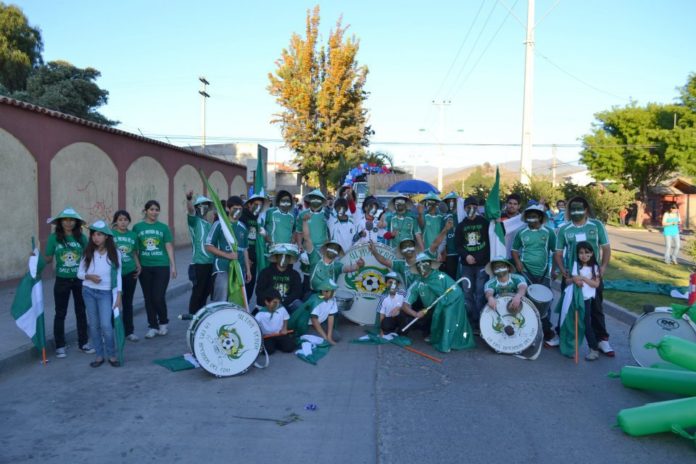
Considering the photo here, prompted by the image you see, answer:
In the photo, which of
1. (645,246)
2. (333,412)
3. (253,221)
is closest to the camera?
(333,412)

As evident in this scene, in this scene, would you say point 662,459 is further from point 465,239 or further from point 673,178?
point 673,178

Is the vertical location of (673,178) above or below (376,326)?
above

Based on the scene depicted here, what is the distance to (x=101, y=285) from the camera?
21.7ft

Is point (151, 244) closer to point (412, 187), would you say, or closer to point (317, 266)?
point (317, 266)

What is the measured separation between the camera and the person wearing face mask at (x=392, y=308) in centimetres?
784

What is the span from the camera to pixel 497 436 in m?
4.73

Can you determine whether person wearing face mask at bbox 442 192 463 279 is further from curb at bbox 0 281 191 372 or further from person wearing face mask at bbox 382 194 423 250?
curb at bbox 0 281 191 372

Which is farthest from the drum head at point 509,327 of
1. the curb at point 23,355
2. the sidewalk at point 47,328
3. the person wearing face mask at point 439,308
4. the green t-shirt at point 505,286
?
the curb at point 23,355

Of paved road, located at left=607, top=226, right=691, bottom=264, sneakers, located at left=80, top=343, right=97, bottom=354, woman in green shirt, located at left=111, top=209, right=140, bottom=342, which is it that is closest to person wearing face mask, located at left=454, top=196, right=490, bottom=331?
woman in green shirt, located at left=111, top=209, right=140, bottom=342

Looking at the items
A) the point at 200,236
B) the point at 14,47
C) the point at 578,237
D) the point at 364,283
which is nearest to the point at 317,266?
the point at 364,283

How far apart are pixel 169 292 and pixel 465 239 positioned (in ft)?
19.9

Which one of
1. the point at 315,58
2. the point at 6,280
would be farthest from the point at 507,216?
the point at 315,58

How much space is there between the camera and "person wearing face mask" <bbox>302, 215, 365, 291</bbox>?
803 cm

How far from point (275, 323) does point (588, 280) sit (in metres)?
3.90
